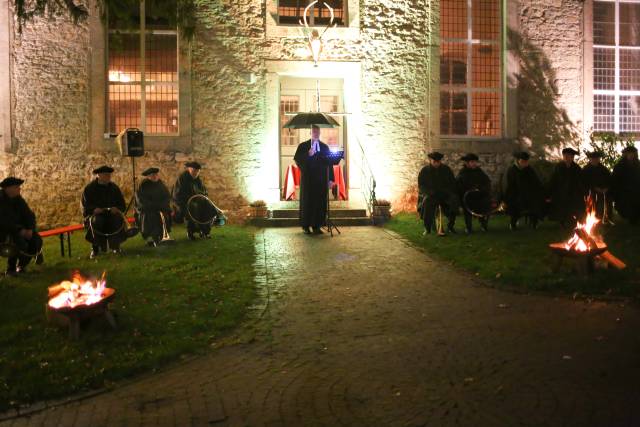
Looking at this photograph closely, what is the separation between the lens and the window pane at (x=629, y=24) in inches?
637

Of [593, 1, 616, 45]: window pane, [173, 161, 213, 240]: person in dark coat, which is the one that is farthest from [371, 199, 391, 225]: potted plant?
[593, 1, 616, 45]: window pane

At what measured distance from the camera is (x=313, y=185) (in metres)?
12.3

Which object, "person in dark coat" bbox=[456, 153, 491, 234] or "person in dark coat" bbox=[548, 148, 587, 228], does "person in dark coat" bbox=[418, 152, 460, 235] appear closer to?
"person in dark coat" bbox=[456, 153, 491, 234]

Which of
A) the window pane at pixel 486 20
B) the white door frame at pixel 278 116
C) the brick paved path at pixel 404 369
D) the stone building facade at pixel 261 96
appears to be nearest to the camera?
the brick paved path at pixel 404 369

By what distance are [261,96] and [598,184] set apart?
7062 mm

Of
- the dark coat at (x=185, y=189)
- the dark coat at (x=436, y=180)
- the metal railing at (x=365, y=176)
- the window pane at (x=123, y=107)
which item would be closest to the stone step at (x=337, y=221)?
the metal railing at (x=365, y=176)

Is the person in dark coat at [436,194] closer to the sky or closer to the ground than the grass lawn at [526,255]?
closer to the sky

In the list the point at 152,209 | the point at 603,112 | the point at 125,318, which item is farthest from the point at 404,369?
the point at 603,112

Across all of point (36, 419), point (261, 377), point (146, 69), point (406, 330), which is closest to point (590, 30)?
point (146, 69)

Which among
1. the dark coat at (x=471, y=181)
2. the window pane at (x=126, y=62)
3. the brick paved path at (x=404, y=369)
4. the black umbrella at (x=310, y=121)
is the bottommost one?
the brick paved path at (x=404, y=369)

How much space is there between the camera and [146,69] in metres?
14.8

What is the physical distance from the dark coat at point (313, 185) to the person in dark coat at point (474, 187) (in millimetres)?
2453

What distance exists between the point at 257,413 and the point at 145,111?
1166 centimetres

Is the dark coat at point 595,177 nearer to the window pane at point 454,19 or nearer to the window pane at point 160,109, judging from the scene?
the window pane at point 454,19
